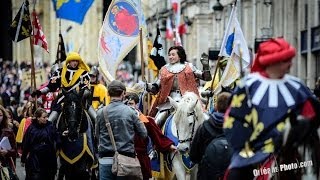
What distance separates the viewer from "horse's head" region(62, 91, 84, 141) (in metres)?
14.8

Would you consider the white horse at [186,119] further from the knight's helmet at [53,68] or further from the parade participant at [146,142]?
the knight's helmet at [53,68]

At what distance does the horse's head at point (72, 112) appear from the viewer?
48.5 feet

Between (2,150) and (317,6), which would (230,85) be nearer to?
(2,150)

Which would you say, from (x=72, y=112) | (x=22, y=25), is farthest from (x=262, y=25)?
(x=72, y=112)

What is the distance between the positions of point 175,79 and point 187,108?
7.00ft

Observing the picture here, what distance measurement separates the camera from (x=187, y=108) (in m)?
12.8

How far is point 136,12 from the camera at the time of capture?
17.7 metres

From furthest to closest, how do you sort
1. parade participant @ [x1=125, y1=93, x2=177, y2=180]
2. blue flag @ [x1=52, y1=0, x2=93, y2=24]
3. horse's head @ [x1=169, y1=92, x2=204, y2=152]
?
blue flag @ [x1=52, y1=0, x2=93, y2=24]
parade participant @ [x1=125, y1=93, x2=177, y2=180]
horse's head @ [x1=169, y1=92, x2=204, y2=152]

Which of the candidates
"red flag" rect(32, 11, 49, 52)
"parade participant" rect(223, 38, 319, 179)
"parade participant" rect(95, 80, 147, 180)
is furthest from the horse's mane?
"red flag" rect(32, 11, 49, 52)

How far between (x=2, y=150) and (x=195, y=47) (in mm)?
43237

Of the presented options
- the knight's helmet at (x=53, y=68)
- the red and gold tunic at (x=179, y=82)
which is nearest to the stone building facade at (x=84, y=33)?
the knight's helmet at (x=53, y=68)

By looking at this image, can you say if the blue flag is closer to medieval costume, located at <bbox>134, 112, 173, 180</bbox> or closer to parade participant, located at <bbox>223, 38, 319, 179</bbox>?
medieval costume, located at <bbox>134, 112, 173, 180</bbox>

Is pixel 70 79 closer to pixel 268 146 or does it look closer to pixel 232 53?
pixel 232 53

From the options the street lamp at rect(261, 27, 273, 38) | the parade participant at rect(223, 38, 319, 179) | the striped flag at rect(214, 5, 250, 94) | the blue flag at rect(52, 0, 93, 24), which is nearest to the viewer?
the parade participant at rect(223, 38, 319, 179)
